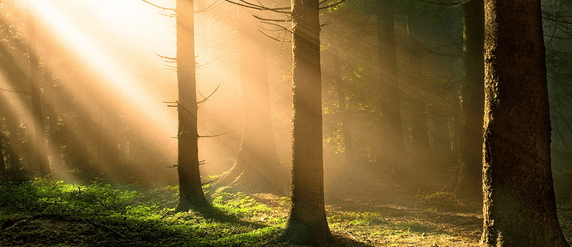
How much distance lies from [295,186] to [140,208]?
16.9 feet

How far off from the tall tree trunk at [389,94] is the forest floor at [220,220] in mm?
4128

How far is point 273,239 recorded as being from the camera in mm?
6559

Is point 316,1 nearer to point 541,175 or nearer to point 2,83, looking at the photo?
point 541,175

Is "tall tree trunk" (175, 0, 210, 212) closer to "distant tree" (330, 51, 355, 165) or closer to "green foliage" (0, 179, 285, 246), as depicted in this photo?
"green foliage" (0, 179, 285, 246)

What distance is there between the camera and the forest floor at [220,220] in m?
6.70

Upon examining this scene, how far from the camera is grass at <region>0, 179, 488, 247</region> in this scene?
6641 mm

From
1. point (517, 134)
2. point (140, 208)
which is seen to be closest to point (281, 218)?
point (140, 208)

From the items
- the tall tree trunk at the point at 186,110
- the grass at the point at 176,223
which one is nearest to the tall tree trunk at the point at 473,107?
the grass at the point at 176,223

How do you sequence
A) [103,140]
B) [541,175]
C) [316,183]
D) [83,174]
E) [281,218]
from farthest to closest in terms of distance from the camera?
1. [103,140]
2. [83,174]
3. [281,218]
4. [316,183]
5. [541,175]

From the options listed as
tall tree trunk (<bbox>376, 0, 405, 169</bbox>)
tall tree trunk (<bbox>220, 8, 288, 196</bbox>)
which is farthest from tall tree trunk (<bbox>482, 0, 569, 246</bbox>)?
tall tree trunk (<bbox>376, 0, 405, 169</bbox>)

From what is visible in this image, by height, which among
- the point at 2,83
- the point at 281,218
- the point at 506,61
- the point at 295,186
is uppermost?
the point at 2,83

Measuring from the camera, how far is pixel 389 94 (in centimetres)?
1720

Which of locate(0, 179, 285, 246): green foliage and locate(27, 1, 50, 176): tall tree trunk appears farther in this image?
locate(27, 1, 50, 176): tall tree trunk

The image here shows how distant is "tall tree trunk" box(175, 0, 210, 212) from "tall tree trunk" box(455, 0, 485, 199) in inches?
283
